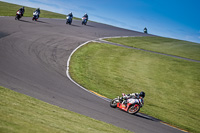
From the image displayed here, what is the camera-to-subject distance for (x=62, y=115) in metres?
7.22

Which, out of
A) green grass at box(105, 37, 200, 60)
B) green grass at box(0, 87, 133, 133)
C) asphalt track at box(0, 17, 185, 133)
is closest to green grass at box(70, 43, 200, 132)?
asphalt track at box(0, 17, 185, 133)

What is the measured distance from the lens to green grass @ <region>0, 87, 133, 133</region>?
4938 mm

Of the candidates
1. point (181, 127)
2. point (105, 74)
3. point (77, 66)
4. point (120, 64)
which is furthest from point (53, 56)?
point (181, 127)

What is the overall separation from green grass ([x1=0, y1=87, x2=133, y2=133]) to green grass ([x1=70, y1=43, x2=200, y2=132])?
253 inches

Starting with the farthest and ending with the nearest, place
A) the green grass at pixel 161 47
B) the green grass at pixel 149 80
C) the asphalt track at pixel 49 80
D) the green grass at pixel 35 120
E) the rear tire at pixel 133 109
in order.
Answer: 1. the green grass at pixel 161 47
2. the green grass at pixel 149 80
3. the rear tire at pixel 133 109
4. the asphalt track at pixel 49 80
5. the green grass at pixel 35 120

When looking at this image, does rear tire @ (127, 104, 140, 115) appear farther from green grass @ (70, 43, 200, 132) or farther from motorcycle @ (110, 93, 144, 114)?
green grass @ (70, 43, 200, 132)

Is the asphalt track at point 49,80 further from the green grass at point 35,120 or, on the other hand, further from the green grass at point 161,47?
the green grass at point 161,47

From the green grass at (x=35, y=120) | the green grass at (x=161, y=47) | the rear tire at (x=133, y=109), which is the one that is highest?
the green grass at (x=161, y=47)

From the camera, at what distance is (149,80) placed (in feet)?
60.0

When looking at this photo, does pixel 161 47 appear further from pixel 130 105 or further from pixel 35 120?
pixel 35 120

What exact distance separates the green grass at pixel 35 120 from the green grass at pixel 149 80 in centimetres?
642

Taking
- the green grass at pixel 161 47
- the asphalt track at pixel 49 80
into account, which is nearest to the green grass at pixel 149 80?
the asphalt track at pixel 49 80

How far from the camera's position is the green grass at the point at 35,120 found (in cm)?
494

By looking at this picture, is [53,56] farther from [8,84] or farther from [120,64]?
[8,84]
